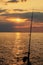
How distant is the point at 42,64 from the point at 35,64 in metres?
3.14

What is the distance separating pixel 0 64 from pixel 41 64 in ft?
45.2

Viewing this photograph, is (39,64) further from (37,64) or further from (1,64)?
(1,64)

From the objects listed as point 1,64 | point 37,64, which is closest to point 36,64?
point 37,64

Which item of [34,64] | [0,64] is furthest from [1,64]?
[34,64]

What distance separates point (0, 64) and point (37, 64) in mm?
13092

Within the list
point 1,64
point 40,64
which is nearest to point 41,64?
point 40,64

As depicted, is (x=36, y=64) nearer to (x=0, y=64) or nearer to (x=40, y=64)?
(x=40, y=64)

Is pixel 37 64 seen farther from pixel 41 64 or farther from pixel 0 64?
pixel 0 64


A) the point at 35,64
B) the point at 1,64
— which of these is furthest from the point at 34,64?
the point at 1,64

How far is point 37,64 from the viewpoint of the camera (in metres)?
102

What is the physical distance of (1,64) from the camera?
97812 millimetres

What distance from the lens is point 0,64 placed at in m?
96.9

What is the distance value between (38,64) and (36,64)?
1178 mm

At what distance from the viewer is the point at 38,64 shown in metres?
101
